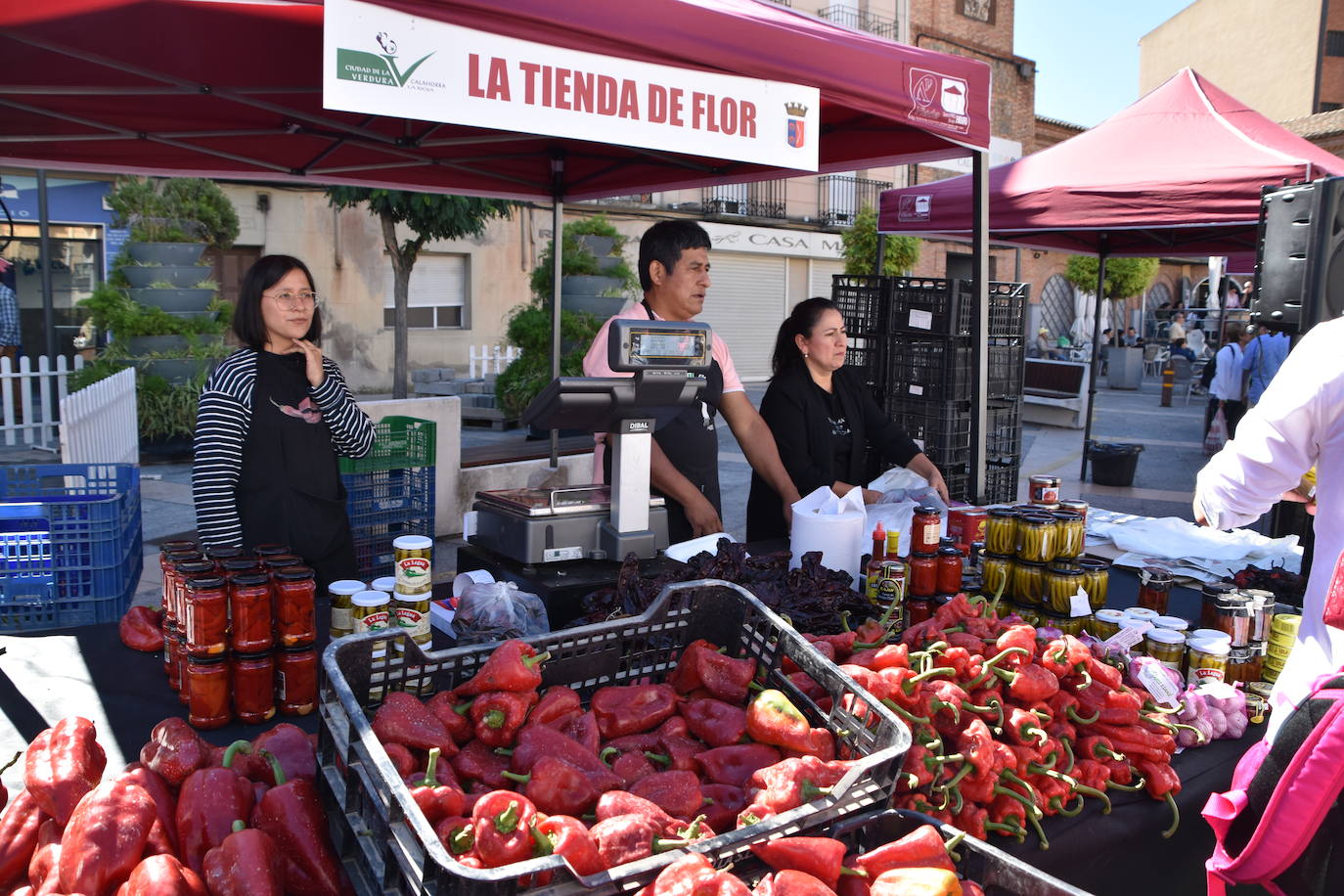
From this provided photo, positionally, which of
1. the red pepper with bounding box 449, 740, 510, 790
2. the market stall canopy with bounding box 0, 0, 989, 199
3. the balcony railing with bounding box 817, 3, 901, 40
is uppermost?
the balcony railing with bounding box 817, 3, 901, 40

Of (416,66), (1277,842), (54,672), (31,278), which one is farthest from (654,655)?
(31,278)

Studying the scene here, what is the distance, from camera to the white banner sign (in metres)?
2.49

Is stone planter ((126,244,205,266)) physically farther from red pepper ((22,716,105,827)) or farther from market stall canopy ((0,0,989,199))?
red pepper ((22,716,105,827))

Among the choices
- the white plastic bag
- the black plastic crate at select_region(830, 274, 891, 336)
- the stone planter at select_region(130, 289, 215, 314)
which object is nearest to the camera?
the white plastic bag

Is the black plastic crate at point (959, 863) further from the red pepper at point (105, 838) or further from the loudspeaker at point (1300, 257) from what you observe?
the loudspeaker at point (1300, 257)

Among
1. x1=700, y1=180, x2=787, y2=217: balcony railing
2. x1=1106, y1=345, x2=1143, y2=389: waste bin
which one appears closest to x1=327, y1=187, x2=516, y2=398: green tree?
x1=700, y1=180, x2=787, y2=217: balcony railing

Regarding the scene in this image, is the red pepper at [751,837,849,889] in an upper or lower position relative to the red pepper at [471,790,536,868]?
lower

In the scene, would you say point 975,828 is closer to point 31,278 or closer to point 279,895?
point 279,895

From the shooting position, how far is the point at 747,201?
25.0 metres

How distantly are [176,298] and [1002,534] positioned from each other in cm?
1046

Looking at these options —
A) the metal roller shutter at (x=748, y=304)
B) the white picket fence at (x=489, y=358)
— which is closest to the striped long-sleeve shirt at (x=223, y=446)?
the white picket fence at (x=489, y=358)

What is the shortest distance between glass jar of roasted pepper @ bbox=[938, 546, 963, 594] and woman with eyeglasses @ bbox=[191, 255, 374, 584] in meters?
2.18

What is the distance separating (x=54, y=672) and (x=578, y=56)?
2.16 m

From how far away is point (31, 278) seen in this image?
49.3 feet
